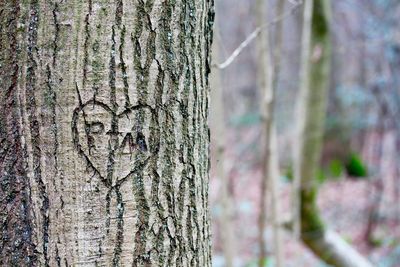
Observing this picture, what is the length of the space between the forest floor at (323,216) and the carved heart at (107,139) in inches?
192

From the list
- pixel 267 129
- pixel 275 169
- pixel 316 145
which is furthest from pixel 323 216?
pixel 267 129

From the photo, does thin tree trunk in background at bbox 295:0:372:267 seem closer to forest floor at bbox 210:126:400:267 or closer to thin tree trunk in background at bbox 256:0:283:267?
thin tree trunk in background at bbox 256:0:283:267

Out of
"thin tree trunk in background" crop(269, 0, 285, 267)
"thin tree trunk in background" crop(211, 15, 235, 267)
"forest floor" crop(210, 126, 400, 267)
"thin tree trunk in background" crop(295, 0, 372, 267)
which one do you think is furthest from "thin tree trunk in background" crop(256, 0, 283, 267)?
"forest floor" crop(210, 126, 400, 267)

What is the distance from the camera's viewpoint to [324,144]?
1163 cm

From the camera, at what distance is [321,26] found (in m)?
4.30

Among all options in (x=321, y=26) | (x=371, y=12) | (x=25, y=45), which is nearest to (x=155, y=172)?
(x=25, y=45)

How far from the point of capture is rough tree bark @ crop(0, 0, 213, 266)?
111cm

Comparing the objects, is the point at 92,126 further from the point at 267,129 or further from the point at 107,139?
the point at 267,129

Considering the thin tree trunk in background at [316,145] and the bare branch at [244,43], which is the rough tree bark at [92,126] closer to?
the bare branch at [244,43]

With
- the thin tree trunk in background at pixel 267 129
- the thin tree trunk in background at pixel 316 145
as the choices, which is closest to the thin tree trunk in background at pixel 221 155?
the thin tree trunk in background at pixel 267 129

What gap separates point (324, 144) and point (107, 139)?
10803 millimetres

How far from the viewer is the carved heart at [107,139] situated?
1.12 m

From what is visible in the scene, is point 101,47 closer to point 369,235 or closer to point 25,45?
point 25,45

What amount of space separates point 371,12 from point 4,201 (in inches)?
263
